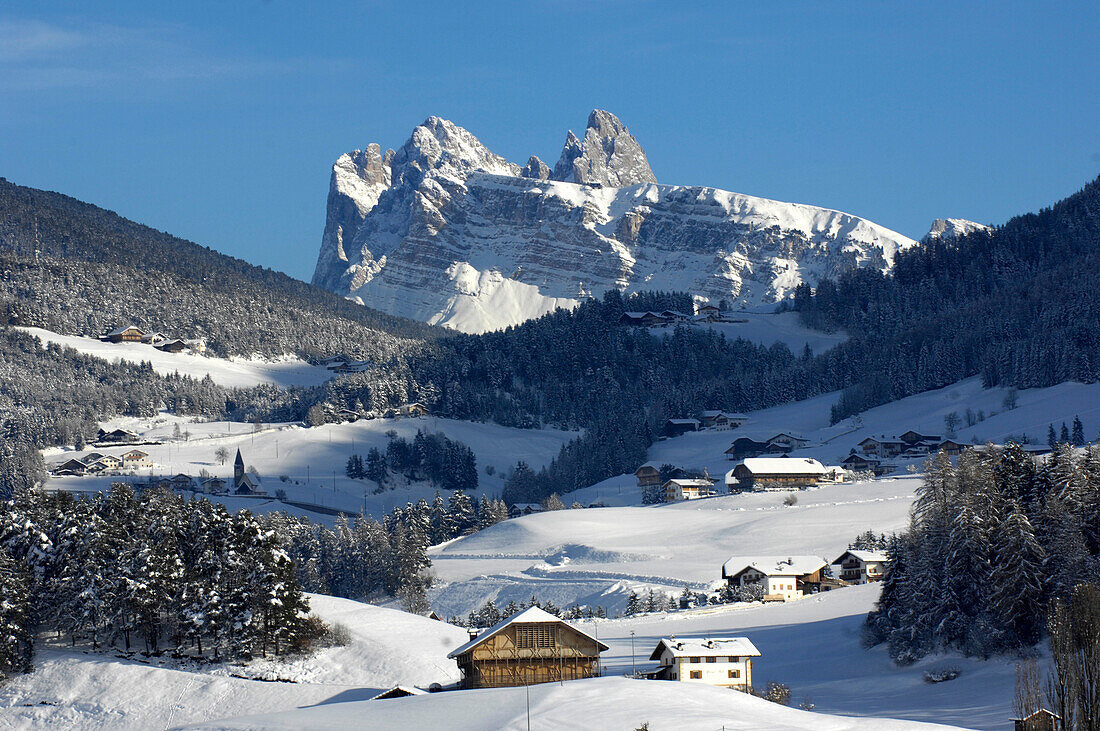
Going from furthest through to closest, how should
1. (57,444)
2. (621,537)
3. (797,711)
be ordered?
(57,444)
(621,537)
(797,711)

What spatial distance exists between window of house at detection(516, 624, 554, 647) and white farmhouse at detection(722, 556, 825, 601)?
3284 cm

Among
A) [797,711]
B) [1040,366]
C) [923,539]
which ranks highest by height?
[1040,366]

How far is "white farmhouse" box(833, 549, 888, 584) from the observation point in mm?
99500

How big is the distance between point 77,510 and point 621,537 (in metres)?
54.4

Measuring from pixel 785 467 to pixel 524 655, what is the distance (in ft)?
276

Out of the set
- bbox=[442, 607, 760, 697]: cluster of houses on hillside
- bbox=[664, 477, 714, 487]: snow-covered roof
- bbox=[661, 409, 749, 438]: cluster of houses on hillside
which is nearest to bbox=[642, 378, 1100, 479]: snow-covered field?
bbox=[661, 409, 749, 438]: cluster of houses on hillside

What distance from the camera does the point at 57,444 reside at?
18000 centimetres

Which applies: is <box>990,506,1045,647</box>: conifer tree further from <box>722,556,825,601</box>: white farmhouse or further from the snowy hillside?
<box>722,556,825,601</box>: white farmhouse

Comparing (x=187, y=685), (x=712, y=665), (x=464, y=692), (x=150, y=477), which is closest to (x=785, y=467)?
(x=150, y=477)

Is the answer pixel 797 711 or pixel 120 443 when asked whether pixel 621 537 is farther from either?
pixel 120 443

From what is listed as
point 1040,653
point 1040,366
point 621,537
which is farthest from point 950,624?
point 1040,366

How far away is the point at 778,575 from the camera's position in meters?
97.1

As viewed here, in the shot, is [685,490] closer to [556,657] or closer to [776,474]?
[776,474]

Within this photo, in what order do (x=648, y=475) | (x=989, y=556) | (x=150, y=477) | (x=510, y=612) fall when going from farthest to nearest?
(x=648, y=475)
(x=150, y=477)
(x=510, y=612)
(x=989, y=556)
